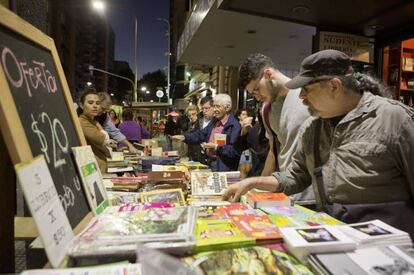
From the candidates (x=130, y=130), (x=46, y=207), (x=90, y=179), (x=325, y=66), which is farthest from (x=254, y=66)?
(x=130, y=130)

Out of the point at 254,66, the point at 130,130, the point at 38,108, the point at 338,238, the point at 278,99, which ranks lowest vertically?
the point at 338,238

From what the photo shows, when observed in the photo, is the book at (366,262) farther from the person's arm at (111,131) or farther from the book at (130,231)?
the person's arm at (111,131)

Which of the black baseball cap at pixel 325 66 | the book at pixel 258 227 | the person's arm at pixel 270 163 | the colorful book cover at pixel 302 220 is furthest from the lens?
the person's arm at pixel 270 163

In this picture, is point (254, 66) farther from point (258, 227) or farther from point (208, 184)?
point (258, 227)

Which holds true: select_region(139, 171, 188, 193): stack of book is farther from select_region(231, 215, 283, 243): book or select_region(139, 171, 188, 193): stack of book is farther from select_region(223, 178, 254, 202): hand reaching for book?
select_region(231, 215, 283, 243): book

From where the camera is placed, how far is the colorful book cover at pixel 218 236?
1.05m

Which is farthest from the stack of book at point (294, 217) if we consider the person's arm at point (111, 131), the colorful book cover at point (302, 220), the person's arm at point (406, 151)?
the person's arm at point (111, 131)

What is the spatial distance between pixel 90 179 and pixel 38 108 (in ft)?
1.32

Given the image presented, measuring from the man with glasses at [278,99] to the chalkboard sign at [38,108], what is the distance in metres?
1.67

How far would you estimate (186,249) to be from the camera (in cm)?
102

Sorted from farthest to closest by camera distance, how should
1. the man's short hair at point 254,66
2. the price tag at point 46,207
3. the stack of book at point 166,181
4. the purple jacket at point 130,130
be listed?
the purple jacket at point 130,130, the man's short hair at point 254,66, the stack of book at point 166,181, the price tag at point 46,207

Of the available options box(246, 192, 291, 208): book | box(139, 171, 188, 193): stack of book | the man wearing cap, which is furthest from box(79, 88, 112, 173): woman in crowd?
box(246, 192, 291, 208): book

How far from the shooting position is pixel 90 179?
1.42 m

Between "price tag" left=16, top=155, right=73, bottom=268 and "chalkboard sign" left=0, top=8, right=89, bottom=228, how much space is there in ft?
0.17
